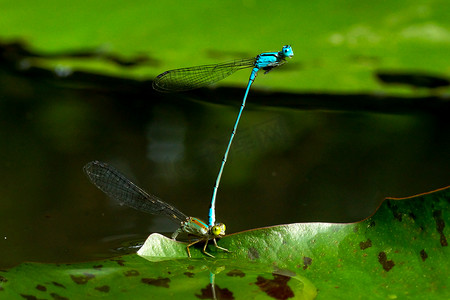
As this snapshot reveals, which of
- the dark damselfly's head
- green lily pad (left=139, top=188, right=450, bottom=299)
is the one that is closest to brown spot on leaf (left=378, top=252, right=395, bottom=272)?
green lily pad (left=139, top=188, right=450, bottom=299)

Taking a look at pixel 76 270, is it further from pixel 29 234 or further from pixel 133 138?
pixel 133 138

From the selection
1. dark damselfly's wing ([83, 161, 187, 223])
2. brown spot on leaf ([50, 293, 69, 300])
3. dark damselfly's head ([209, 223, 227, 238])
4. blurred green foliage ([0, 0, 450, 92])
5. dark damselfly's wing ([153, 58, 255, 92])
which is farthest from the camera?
blurred green foliage ([0, 0, 450, 92])

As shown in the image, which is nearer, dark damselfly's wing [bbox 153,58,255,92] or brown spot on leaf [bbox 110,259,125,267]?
brown spot on leaf [bbox 110,259,125,267]

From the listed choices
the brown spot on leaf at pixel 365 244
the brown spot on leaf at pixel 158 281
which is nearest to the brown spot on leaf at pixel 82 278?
the brown spot on leaf at pixel 158 281

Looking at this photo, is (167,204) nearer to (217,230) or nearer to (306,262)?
(217,230)

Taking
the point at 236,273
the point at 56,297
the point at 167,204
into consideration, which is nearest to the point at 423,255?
the point at 236,273

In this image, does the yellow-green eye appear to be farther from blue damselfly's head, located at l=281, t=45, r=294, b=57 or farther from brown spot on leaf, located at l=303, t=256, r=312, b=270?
blue damselfly's head, located at l=281, t=45, r=294, b=57

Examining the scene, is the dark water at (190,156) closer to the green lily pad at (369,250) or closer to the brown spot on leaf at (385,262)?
the green lily pad at (369,250)
